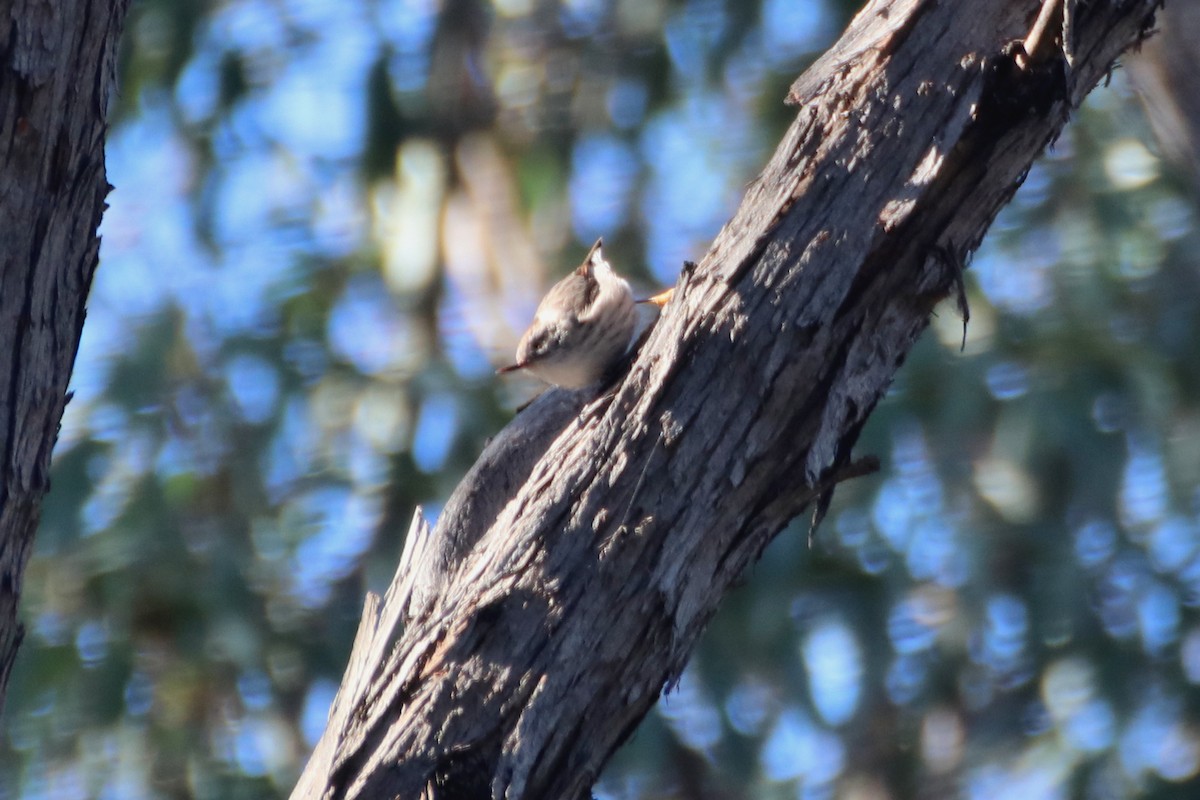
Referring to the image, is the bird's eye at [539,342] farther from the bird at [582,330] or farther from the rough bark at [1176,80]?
the rough bark at [1176,80]

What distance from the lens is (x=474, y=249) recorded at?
21.1 ft

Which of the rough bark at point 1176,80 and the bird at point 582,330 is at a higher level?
the bird at point 582,330

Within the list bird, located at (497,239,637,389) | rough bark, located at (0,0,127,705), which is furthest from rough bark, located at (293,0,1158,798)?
rough bark, located at (0,0,127,705)

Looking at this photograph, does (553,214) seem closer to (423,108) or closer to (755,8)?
(423,108)

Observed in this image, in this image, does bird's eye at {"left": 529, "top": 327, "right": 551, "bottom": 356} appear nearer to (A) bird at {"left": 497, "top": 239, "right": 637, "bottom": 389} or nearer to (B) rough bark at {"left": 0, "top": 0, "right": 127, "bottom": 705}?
(A) bird at {"left": 497, "top": 239, "right": 637, "bottom": 389}

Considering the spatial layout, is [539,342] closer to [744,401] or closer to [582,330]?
[582,330]

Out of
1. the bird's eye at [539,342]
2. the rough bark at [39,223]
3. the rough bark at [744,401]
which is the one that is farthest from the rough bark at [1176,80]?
the rough bark at [39,223]

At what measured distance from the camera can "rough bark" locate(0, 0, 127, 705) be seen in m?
1.82

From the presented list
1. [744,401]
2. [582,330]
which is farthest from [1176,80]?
[744,401]

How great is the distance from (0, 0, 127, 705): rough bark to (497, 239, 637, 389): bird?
1.05 metres

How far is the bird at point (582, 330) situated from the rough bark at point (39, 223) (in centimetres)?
105

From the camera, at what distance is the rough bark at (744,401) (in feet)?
6.95

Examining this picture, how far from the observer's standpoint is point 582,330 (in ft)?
9.25

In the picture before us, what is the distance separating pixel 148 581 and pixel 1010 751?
3576mm
